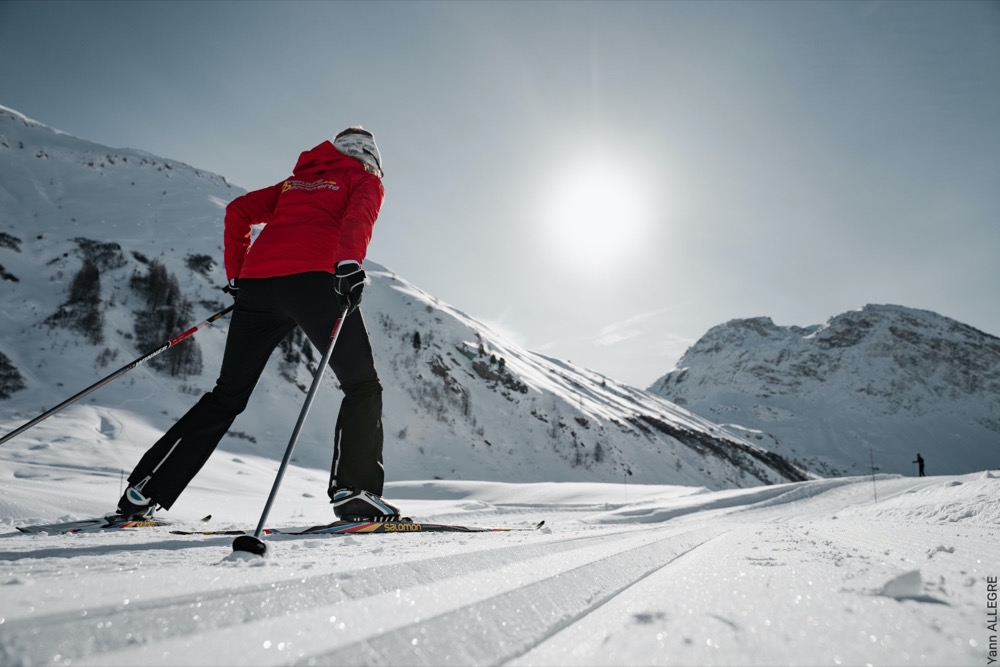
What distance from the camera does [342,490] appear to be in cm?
227

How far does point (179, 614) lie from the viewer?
0.54 metres

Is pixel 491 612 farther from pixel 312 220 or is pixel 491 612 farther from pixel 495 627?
pixel 312 220

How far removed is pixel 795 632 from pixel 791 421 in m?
100

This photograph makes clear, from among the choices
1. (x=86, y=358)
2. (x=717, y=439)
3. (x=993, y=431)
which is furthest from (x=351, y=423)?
(x=993, y=431)

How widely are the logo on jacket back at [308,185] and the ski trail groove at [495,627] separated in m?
2.35

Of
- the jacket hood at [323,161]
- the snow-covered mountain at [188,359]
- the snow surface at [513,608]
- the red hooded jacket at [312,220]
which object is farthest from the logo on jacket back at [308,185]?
the snow-covered mountain at [188,359]

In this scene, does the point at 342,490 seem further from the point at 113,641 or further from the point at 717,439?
the point at 717,439

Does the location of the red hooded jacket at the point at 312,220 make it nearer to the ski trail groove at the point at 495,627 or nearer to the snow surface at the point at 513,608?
the snow surface at the point at 513,608

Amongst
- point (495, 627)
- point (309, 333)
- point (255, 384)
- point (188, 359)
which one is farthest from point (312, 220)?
point (188, 359)

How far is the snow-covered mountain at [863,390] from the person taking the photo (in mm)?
74688

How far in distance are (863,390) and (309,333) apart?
126203mm

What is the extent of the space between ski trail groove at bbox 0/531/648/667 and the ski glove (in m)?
1.53

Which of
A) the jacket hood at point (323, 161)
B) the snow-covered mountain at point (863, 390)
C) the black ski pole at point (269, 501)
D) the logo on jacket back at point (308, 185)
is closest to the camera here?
the black ski pole at point (269, 501)

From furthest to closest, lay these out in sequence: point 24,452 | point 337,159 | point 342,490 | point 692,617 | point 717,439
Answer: point 717,439
point 24,452
point 337,159
point 342,490
point 692,617
